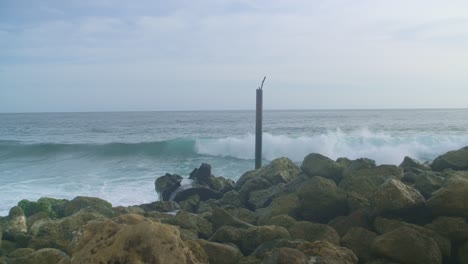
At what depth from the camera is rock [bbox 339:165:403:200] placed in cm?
620

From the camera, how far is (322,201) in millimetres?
5840

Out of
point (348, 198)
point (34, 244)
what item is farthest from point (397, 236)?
point (34, 244)

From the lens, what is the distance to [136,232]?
287 centimetres

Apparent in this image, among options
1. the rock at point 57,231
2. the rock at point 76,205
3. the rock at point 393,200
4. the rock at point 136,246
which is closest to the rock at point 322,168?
the rock at point 393,200

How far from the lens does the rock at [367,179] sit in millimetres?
6195

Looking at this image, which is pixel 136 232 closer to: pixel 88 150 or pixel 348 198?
pixel 348 198

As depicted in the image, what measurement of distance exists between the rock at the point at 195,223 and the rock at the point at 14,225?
2210mm

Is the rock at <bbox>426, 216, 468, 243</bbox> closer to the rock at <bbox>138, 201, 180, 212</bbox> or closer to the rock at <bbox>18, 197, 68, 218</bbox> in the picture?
the rock at <bbox>138, 201, 180, 212</bbox>

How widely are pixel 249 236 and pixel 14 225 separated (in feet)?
11.5

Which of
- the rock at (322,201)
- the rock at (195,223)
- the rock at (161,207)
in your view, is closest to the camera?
the rock at (195,223)

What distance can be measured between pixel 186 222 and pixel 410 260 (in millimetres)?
2647

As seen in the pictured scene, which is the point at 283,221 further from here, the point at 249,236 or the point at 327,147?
the point at 327,147

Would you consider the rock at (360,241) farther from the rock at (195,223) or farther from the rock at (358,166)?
the rock at (358,166)

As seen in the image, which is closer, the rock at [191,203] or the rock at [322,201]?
the rock at [322,201]
